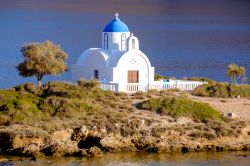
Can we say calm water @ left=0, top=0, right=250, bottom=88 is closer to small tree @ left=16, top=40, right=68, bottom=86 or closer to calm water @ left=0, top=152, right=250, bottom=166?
small tree @ left=16, top=40, right=68, bottom=86

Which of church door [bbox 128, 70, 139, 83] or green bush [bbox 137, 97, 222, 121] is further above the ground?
church door [bbox 128, 70, 139, 83]

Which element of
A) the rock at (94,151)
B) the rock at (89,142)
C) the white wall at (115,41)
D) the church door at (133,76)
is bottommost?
the rock at (94,151)

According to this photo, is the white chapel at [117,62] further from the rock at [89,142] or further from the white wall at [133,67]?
the rock at [89,142]

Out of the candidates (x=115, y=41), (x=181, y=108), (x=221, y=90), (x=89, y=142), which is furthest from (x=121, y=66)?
(x=89, y=142)

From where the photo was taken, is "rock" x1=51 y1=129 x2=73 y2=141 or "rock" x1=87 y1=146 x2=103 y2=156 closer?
"rock" x1=87 y1=146 x2=103 y2=156

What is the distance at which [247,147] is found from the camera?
4150 cm

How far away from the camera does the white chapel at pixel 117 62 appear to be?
48969 millimetres

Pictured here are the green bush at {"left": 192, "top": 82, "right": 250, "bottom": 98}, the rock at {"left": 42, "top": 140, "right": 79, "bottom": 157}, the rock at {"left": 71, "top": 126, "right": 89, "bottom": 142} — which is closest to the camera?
the rock at {"left": 42, "top": 140, "right": 79, "bottom": 157}

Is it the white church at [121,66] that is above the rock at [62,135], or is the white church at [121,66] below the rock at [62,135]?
above

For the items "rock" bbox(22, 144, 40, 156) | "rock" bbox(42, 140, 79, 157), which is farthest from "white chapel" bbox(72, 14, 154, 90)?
"rock" bbox(22, 144, 40, 156)

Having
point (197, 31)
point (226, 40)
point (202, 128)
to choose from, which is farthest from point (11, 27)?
point (202, 128)

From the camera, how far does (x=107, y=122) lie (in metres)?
42.2

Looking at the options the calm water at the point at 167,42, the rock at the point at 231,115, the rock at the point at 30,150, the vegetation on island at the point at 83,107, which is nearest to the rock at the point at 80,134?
the vegetation on island at the point at 83,107

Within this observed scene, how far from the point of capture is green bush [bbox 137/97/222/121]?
44000 mm
